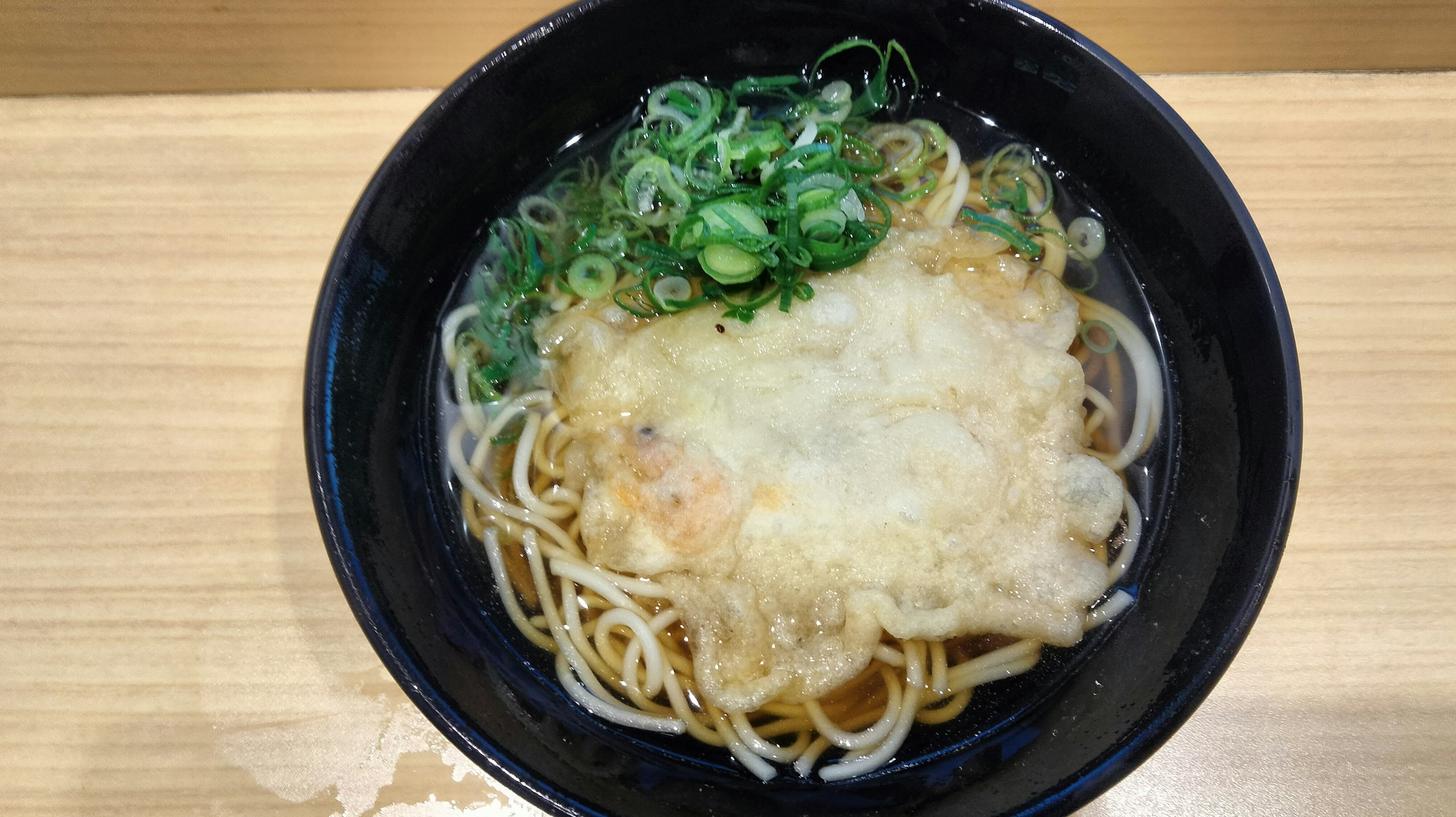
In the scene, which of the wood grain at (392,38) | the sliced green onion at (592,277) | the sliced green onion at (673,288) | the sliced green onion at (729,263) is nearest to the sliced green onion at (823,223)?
the sliced green onion at (729,263)

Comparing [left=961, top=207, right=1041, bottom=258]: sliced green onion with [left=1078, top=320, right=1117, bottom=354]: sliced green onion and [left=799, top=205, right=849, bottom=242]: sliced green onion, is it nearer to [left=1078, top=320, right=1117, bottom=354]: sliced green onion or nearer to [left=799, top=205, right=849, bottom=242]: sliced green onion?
[left=1078, top=320, right=1117, bottom=354]: sliced green onion

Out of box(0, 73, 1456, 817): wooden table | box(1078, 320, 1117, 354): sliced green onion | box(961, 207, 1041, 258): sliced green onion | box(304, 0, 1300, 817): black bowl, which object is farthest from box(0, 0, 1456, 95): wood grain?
box(1078, 320, 1117, 354): sliced green onion

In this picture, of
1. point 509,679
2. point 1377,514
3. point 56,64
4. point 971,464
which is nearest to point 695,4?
point 971,464

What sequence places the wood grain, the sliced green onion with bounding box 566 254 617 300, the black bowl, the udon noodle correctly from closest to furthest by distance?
1. the black bowl
2. the udon noodle
3. the sliced green onion with bounding box 566 254 617 300
4. the wood grain

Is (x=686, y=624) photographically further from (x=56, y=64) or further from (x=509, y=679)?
(x=56, y=64)

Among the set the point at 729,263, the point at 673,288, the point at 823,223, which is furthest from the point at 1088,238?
the point at 673,288
